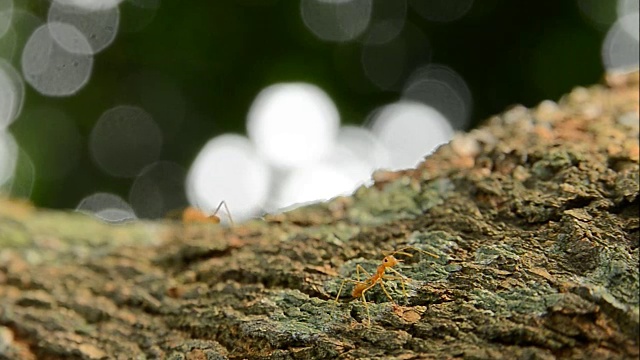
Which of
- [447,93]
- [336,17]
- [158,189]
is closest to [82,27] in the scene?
[158,189]

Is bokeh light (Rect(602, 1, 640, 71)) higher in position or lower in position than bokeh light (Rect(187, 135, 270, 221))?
higher

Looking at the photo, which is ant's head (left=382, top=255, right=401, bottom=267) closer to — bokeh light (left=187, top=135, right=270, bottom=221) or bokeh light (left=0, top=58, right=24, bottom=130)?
bokeh light (left=187, top=135, right=270, bottom=221)

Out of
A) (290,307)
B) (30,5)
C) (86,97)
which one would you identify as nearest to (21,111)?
(86,97)

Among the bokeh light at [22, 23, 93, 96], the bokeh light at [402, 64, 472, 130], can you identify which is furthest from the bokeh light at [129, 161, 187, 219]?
the bokeh light at [402, 64, 472, 130]

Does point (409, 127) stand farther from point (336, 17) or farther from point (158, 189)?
point (158, 189)

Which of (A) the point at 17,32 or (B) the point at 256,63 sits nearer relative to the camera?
(B) the point at 256,63

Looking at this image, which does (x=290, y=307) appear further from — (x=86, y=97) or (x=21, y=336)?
(x=86, y=97)

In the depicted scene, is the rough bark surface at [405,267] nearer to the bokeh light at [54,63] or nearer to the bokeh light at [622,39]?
the bokeh light at [622,39]

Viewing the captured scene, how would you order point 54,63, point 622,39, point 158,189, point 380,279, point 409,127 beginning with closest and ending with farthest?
point 380,279, point 622,39, point 54,63, point 409,127, point 158,189
